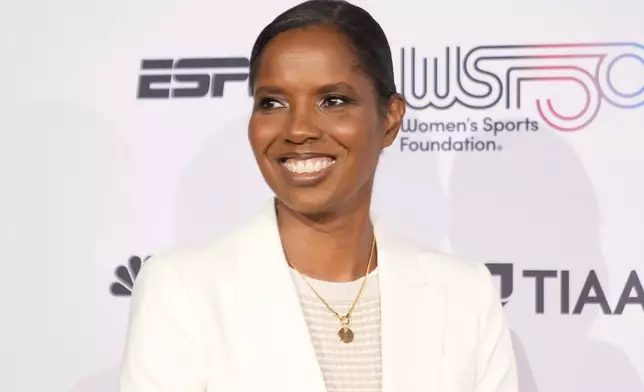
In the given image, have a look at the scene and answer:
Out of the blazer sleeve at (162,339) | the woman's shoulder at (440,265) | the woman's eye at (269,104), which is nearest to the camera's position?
the blazer sleeve at (162,339)

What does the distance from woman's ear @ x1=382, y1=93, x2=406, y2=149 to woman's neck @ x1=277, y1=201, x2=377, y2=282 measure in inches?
4.6

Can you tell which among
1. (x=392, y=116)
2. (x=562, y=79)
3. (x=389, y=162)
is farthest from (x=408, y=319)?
(x=562, y=79)

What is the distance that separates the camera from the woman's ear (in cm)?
159

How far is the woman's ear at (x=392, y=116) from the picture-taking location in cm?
159

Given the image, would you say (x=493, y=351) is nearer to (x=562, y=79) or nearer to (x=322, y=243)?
(x=322, y=243)

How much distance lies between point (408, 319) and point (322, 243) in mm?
178

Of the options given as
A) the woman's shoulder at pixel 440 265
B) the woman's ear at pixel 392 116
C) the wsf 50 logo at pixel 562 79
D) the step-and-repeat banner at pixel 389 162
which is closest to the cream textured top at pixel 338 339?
the woman's shoulder at pixel 440 265

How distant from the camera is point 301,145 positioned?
1452mm

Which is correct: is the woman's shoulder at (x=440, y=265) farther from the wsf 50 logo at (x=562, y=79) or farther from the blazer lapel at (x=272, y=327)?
the wsf 50 logo at (x=562, y=79)

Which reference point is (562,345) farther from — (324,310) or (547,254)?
(324,310)

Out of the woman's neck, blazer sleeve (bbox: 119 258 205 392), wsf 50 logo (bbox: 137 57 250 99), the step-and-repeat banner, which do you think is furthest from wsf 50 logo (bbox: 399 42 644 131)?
blazer sleeve (bbox: 119 258 205 392)

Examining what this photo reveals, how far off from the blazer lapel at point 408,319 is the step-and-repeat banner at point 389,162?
0.57 meters

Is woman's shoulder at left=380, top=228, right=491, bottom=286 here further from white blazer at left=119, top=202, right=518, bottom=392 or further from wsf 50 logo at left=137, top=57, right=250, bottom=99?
wsf 50 logo at left=137, top=57, right=250, bottom=99

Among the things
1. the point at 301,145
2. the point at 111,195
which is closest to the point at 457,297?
the point at 301,145
